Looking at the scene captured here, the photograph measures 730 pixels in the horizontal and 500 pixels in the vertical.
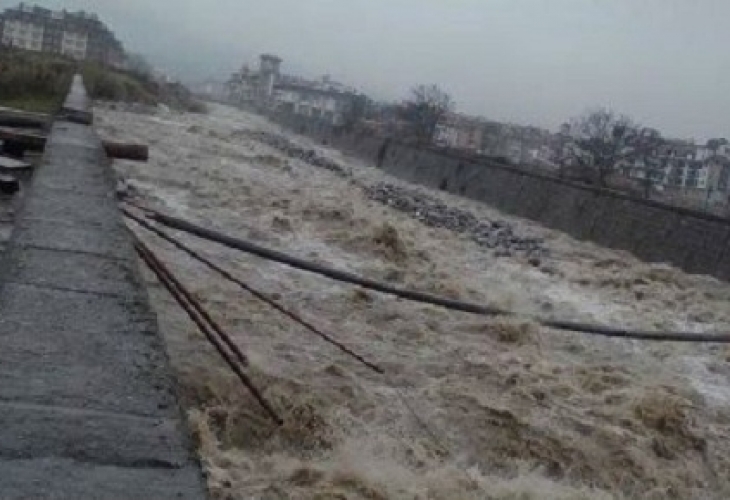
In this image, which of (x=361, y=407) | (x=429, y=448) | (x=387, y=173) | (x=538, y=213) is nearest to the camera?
(x=429, y=448)

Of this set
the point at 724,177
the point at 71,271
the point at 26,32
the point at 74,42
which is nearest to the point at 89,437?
the point at 71,271

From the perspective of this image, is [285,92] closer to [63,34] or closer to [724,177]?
[63,34]

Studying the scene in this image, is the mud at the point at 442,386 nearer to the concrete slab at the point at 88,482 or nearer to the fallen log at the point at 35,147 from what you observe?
the fallen log at the point at 35,147

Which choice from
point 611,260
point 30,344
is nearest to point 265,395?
point 30,344

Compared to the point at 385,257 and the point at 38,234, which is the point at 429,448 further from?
the point at 385,257

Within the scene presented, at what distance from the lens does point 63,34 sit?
360 feet

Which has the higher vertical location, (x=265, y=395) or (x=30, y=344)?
(x=30, y=344)

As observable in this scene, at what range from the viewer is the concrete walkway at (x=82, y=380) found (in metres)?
2.55

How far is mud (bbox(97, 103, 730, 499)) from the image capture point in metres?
5.27

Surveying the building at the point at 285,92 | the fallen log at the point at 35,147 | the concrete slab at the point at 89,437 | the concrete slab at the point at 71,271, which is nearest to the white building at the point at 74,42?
the building at the point at 285,92

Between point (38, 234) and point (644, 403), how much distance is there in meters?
4.74

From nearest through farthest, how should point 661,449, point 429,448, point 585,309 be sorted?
point 429,448 < point 661,449 < point 585,309

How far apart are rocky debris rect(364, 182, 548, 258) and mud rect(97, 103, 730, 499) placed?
2.44 meters

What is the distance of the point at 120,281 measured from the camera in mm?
4441
